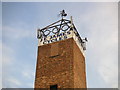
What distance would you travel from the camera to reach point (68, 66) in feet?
57.5

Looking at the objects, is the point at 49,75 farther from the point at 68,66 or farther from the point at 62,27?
the point at 62,27

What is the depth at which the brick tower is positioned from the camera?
56.9 feet

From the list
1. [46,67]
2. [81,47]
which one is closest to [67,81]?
[46,67]

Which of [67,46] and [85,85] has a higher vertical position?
[67,46]

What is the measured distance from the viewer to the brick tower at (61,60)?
17.3 metres

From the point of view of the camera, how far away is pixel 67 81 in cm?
1692

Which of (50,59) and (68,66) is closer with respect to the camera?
(68,66)

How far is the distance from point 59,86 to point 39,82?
75.5 inches

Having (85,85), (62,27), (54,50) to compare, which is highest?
(62,27)

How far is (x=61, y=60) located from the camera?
18.1 meters

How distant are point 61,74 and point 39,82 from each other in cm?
200

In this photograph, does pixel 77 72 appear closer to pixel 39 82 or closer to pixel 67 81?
pixel 67 81

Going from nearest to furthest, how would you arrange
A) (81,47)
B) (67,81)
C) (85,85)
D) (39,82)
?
(67,81) < (39,82) < (85,85) < (81,47)

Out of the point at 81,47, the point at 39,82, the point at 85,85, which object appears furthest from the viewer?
the point at 81,47
